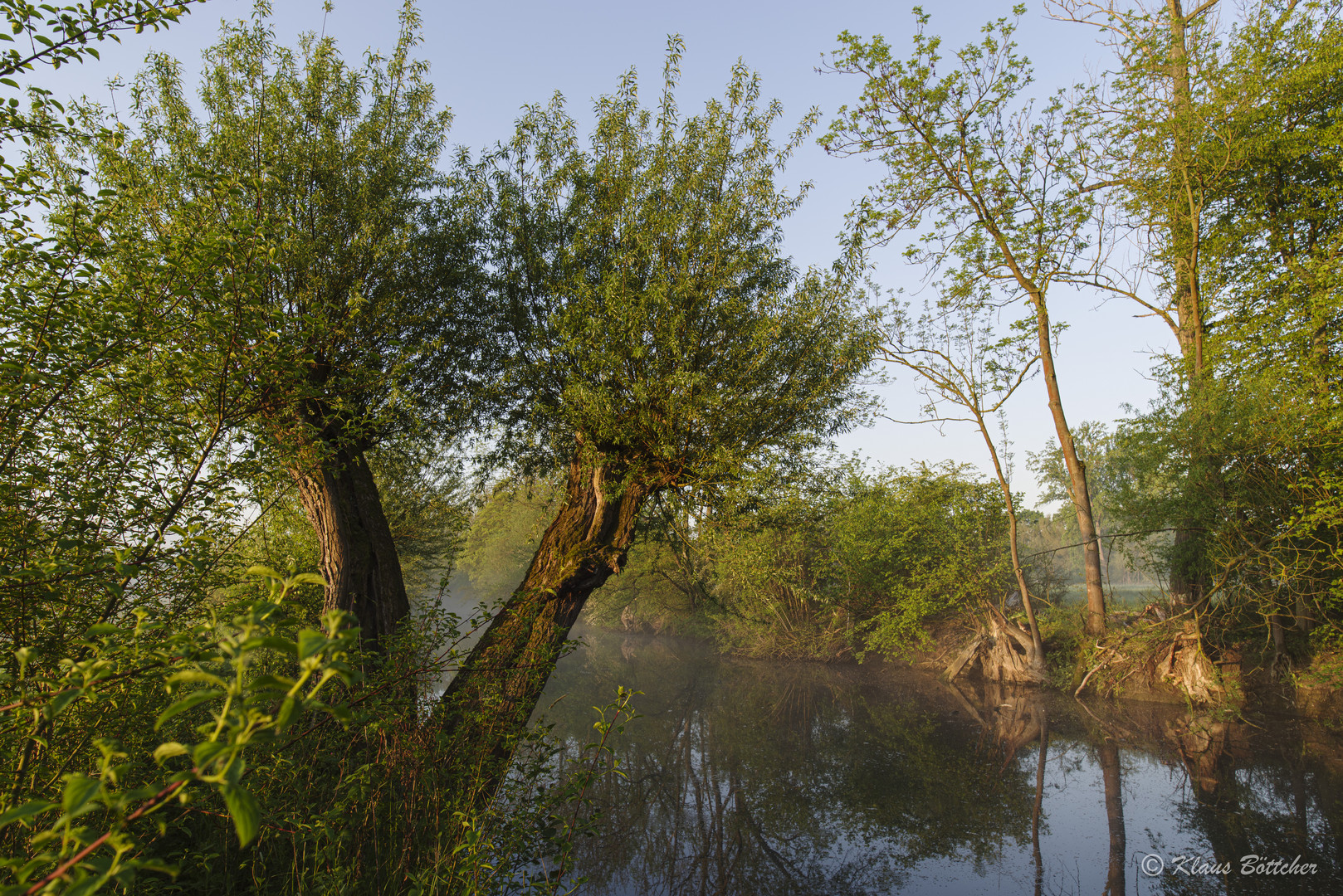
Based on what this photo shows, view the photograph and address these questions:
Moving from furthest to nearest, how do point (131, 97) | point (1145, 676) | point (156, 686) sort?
point (1145, 676) < point (131, 97) < point (156, 686)

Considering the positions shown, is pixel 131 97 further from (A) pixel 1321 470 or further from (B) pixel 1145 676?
(B) pixel 1145 676

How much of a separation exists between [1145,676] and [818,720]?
6.59 m

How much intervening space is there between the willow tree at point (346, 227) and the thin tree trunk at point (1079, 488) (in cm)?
1230

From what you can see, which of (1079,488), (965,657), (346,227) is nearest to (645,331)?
(346,227)

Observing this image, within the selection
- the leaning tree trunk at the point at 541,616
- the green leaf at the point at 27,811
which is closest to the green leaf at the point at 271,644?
the green leaf at the point at 27,811

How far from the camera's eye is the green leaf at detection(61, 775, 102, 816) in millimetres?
910

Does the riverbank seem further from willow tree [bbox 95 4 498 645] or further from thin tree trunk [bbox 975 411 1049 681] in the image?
willow tree [bbox 95 4 498 645]

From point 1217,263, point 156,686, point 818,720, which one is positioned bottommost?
point 818,720

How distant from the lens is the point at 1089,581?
13.7 m

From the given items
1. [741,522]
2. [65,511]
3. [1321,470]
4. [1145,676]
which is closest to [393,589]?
[741,522]

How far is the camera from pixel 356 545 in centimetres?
739

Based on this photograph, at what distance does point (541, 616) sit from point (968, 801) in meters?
6.23

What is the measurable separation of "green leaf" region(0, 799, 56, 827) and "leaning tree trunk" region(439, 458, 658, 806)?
4.24m

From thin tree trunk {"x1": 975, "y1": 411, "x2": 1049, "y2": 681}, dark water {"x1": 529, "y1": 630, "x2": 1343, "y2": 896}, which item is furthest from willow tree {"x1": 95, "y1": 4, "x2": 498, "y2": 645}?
thin tree trunk {"x1": 975, "y1": 411, "x2": 1049, "y2": 681}
